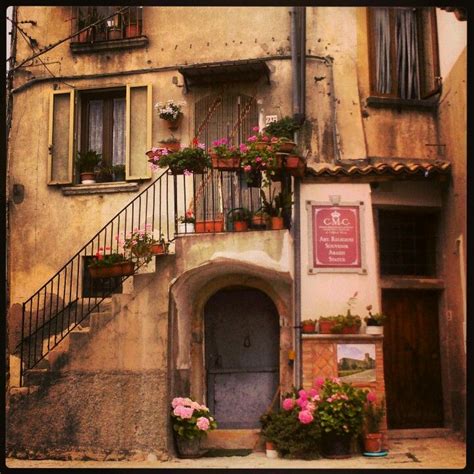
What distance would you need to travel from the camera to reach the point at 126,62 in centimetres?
948

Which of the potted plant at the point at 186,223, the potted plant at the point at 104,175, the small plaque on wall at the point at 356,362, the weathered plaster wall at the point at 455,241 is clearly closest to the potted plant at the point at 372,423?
the small plaque on wall at the point at 356,362

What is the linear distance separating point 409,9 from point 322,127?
1.87 meters

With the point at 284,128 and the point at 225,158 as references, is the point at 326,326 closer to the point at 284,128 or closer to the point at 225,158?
the point at 225,158

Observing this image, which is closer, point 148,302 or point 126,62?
point 148,302

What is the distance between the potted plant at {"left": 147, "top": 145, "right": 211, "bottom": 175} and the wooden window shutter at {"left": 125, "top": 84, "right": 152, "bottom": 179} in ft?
1.82

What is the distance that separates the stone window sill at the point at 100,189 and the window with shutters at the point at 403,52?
10.3 feet

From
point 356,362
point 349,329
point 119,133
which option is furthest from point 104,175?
point 356,362

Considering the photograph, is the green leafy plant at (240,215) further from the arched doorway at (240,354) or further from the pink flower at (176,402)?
the pink flower at (176,402)

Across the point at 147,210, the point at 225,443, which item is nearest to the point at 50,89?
the point at 147,210

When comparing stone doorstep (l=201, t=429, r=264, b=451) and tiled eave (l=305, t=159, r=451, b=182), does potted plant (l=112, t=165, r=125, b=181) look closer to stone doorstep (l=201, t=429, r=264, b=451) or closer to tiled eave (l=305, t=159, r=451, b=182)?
tiled eave (l=305, t=159, r=451, b=182)

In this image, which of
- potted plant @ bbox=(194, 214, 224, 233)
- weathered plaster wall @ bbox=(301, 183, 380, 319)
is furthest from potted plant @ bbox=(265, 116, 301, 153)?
potted plant @ bbox=(194, 214, 224, 233)

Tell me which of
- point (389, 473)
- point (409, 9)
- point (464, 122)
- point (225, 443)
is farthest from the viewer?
point (409, 9)

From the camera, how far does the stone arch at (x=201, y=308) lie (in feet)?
28.4

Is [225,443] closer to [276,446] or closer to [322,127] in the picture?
[276,446]
